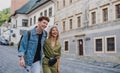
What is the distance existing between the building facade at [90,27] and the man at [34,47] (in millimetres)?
21212

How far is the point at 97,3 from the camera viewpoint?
102 ft

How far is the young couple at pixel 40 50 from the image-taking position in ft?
18.5

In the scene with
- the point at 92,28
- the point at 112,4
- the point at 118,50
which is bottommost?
the point at 118,50

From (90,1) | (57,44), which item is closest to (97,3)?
(90,1)

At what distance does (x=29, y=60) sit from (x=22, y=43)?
345mm

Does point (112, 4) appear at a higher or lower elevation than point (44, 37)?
higher

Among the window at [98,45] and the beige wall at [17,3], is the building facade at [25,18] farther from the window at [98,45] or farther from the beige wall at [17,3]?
the window at [98,45]

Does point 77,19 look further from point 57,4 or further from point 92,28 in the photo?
point 57,4

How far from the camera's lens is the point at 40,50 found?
5.74 m

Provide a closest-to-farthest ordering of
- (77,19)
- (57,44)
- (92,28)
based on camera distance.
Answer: (57,44) → (92,28) → (77,19)

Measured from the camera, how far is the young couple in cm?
564

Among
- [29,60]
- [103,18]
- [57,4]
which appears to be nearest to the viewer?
[29,60]

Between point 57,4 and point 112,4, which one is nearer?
point 112,4

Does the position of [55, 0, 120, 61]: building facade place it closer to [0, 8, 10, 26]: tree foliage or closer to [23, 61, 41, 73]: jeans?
[23, 61, 41, 73]: jeans
